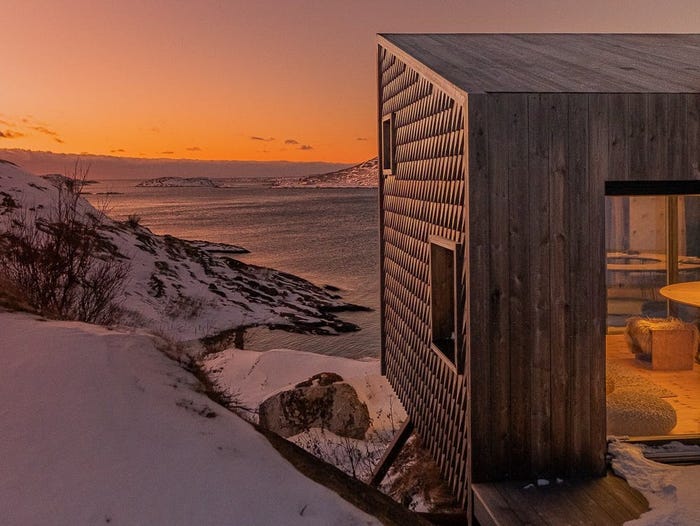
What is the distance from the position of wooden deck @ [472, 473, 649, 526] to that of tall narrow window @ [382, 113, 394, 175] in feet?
16.5

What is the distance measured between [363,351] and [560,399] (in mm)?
21118

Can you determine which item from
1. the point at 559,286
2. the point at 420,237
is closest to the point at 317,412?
the point at 420,237

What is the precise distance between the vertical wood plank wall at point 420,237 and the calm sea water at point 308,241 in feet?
19.3

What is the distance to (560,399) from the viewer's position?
564 cm

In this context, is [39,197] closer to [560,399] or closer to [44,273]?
[44,273]

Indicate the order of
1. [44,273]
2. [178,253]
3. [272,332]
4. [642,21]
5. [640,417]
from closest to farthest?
1. [640,417]
2. [44,273]
3. [642,21]
4. [272,332]
5. [178,253]

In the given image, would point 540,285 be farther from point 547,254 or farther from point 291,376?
point 291,376

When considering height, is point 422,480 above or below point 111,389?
below

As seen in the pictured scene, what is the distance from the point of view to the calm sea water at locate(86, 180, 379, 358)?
2806 centimetres

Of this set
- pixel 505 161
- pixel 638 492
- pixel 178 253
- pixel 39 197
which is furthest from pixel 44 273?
pixel 178 253

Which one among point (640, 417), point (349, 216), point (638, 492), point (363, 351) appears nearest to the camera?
point (638, 492)

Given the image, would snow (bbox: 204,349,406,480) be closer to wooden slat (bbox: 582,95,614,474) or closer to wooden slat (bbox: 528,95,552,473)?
wooden slat (bbox: 528,95,552,473)

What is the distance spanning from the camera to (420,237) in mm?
7953

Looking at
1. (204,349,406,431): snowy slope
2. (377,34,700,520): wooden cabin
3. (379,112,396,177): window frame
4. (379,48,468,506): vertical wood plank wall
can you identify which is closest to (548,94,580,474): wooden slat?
(377,34,700,520): wooden cabin
